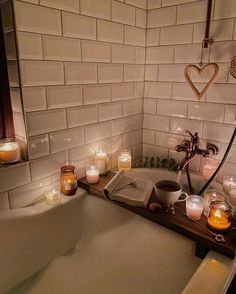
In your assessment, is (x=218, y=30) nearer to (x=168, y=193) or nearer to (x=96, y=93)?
(x=96, y=93)

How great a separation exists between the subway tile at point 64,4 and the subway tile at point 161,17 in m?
0.53

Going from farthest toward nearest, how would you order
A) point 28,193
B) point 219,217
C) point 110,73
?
point 110,73 → point 28,193 → point 219,217

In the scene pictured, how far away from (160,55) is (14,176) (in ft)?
3.47

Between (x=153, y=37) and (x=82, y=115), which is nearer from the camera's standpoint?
(x=82, y=115)

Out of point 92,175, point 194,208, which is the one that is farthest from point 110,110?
point 194,208

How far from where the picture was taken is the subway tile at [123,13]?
4.36ft

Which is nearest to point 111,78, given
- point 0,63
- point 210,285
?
point 0,63

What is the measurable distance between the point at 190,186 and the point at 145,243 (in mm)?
423

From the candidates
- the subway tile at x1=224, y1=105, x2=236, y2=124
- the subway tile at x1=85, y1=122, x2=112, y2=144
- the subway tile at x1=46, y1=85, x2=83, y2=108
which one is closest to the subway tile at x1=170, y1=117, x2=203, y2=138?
the subway tile at x1=224, y1=105, x2=236, y2=124

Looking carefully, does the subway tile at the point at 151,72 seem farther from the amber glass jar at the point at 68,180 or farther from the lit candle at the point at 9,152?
the lit candle at the point at 9,152

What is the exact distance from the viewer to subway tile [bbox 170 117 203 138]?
145 cm

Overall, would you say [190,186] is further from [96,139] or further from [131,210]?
[96,139]

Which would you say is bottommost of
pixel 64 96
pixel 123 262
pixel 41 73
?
pixel 123 262

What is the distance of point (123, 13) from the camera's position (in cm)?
138
